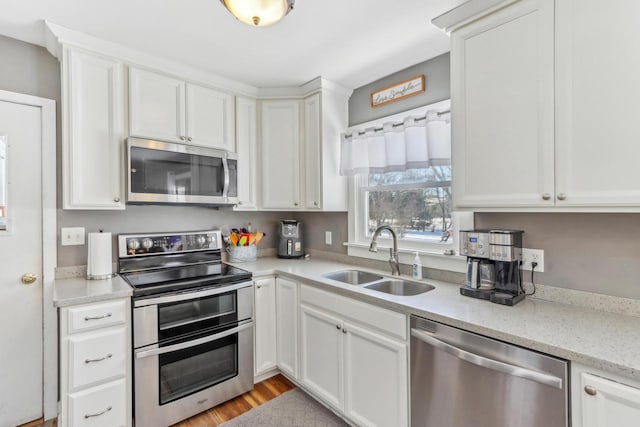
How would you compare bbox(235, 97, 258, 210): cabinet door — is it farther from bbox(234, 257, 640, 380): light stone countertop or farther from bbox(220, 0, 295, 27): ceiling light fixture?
bbox(220, 0, 295, 27): ceiling light fixture

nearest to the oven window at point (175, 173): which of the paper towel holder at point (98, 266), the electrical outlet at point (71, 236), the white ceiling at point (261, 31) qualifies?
the paper towel holder at point (98, 266)

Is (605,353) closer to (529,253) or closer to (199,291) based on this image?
(529,253)

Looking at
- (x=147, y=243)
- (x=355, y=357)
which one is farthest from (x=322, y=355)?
(x=147, y=243)

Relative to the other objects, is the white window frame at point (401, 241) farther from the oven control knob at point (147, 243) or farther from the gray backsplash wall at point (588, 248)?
the oven control knob at point (147, 243)

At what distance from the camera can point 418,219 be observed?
230 cm

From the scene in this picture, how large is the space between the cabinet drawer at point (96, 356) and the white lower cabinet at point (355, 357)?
42.3 inches

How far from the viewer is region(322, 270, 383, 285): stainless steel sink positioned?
2.32 m

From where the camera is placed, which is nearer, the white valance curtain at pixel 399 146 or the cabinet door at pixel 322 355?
the cabinet door at pixel 322 355

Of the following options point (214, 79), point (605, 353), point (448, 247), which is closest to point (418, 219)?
point (448, 247)

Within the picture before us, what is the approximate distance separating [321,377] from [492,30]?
2.15m

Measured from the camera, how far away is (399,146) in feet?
7.44

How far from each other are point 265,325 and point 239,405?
53cm

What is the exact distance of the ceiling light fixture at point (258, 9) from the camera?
3.93ft

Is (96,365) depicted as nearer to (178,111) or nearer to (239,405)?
(239,405)
